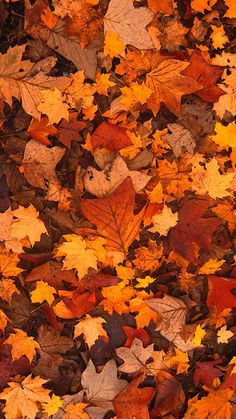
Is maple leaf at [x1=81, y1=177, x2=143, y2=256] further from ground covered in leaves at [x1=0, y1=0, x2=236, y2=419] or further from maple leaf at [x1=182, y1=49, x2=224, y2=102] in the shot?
maple leaf at [x1=182, y1=49, x2=224, y2=102]

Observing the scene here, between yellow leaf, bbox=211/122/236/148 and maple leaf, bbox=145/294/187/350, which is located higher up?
yellow leaf, bbox=211/122/236/148

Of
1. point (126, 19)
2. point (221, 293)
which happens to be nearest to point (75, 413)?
point (221, 293)

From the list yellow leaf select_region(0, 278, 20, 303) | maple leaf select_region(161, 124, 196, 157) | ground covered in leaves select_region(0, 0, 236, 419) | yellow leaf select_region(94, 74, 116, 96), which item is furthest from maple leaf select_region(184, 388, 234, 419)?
yellow leaf select_region(94, 74, 116, 96)

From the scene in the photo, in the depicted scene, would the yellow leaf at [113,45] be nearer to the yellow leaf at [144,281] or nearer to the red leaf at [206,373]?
the yellow leaf at [144,281]

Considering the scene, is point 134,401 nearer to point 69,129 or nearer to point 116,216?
point 116,216

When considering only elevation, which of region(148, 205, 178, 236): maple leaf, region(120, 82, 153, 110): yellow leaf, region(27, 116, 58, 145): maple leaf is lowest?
region(148, 205, 178, 236): maple leaf

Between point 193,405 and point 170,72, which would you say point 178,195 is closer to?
point 170,72
